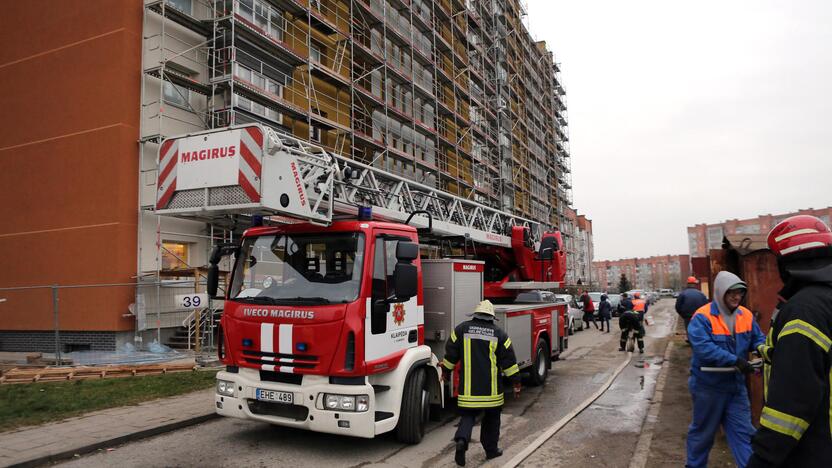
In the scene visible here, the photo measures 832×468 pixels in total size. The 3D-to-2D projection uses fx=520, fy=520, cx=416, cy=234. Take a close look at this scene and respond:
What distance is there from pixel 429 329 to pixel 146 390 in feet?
16.4

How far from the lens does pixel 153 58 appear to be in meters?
15.2

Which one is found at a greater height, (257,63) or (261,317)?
(257,63)

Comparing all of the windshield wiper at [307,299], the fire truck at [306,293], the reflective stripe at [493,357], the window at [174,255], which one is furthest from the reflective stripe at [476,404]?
the window at [174,255]

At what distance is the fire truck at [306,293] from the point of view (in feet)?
16.9

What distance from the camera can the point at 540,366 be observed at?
9547 millimetres

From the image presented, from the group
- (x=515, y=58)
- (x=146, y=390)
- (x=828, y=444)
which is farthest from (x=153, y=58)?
(x=515, y=58)

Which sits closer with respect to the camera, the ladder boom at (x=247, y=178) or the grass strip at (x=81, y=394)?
the ladder boom at (x=247, y=178)

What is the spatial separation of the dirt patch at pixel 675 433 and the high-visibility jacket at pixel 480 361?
1585mm

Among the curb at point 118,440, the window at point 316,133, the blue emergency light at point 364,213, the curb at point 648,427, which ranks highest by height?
the window at point 316,133

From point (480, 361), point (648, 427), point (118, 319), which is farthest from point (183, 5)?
point (648, 427)

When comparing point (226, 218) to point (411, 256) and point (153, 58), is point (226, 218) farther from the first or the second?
point (153, 58)

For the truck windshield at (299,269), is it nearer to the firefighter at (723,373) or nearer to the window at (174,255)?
the firefighter at (723,373)

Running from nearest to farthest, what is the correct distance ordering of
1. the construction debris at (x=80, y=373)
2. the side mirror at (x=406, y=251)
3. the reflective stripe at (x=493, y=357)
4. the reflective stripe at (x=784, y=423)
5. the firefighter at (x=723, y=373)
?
the reflective stripe at (x=784, y=423) < the firefighter at (x=723, y=373) < the reflective stripe at (x=493, y=357) < the side mirror at (x=406, y=251) < the construction debris at (x=80, y=373)

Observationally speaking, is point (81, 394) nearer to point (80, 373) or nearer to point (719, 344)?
point (80, 373)
